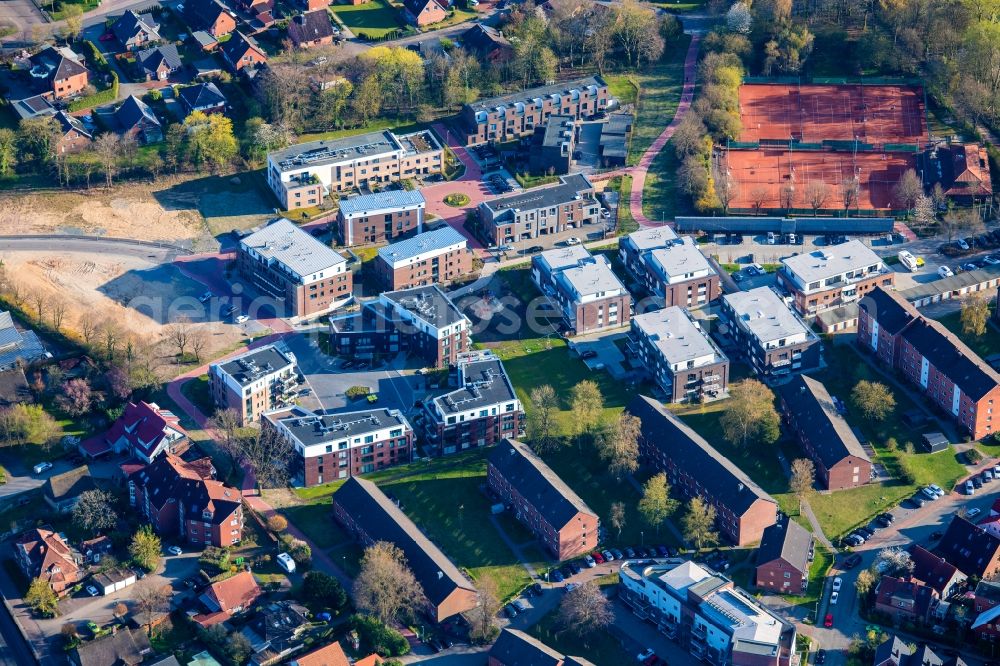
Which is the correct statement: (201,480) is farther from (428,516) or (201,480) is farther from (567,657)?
(567,657)

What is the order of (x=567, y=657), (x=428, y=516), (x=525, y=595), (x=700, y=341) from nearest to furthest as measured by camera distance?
(x=567, y=657) < (x=525, y=595) < (x=428, y=516) < (x=700, y=341)

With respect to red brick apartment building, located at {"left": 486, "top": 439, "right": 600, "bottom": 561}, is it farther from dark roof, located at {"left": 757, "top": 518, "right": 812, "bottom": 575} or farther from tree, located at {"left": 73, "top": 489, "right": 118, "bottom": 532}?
tree, located at {"left": 73, "top": 489, "right": 118, "bottom": 532}

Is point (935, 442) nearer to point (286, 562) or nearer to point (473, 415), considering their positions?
point (473, 415)

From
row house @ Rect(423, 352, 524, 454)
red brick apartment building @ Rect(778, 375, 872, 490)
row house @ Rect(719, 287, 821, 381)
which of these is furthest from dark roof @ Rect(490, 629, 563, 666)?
row house @ Rect(719, 287, 821, 381)

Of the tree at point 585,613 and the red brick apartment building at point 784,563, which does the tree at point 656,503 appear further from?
the tree at point 585,613

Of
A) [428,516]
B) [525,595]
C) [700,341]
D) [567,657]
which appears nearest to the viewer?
[567,657]

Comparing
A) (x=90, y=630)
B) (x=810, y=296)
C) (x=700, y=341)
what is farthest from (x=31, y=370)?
(x=810, y=296)
